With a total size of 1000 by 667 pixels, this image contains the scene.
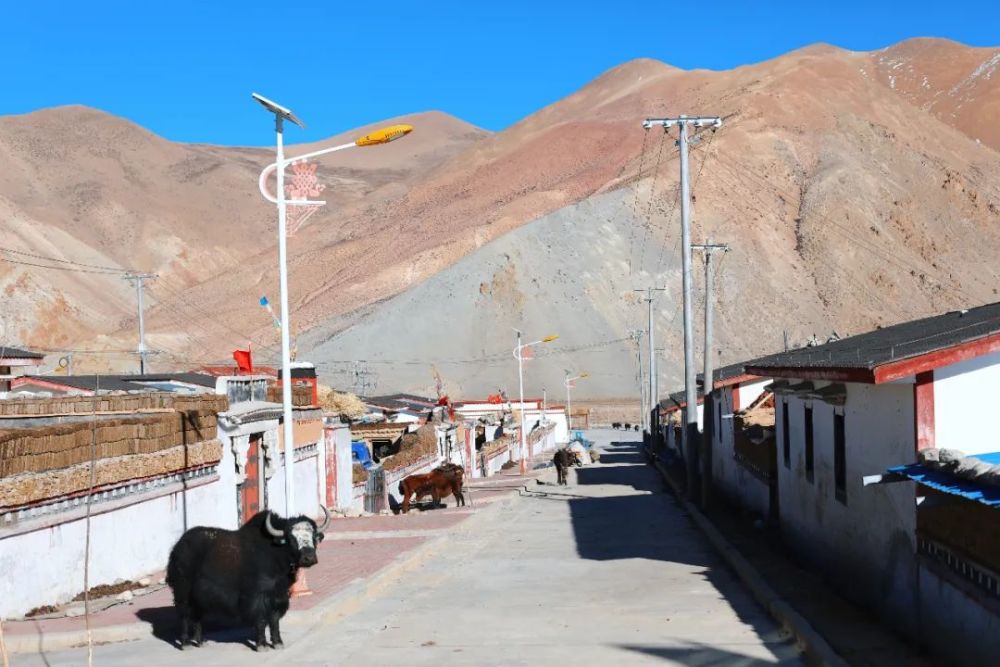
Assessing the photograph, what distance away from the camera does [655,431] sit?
224 ft

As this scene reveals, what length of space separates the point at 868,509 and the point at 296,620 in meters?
6.80

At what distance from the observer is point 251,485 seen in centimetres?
2462

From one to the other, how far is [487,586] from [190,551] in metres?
6.21

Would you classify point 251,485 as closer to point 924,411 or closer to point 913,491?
point 913,491

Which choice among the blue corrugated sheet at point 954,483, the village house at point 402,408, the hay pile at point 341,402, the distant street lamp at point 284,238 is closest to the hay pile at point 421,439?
the hay pile at point 341,402

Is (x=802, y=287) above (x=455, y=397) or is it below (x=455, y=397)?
above

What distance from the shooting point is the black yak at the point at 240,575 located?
12688 millimetres

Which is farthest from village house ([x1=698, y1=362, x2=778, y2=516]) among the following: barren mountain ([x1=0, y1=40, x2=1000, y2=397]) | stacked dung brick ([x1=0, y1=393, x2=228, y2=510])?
barren mountain ([x1=0, y1=40, x2=1000, y2=397])

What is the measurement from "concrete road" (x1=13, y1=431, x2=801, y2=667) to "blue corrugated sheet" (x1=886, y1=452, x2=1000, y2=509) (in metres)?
2.03

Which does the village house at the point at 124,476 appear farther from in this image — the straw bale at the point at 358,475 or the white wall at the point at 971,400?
the white wall at the point at 971,400

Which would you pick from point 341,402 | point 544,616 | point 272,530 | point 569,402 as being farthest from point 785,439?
point 569,402

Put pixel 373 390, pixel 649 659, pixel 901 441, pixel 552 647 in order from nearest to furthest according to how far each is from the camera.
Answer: pixel 649 659, pixel 552 647, pixel 901 441, pixel 373 390

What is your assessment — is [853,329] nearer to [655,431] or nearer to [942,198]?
[942,198]

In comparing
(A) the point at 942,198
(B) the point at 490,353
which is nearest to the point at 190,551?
(B) the point at 490,353
